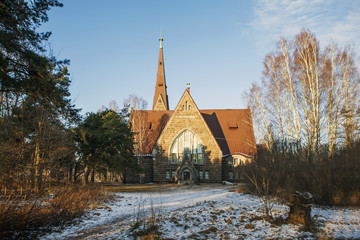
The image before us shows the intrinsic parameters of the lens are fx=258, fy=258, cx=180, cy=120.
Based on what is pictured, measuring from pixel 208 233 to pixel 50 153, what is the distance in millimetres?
6276

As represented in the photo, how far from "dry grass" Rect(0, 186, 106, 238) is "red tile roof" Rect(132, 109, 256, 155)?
2285cm

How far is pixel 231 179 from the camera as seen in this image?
30.1m

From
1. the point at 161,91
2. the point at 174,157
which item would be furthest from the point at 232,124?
the point at 161,91

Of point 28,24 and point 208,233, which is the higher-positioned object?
point 28,24

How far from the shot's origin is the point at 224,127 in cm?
3394

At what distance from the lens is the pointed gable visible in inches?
1185

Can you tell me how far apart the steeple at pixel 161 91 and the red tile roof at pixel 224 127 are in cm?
1124

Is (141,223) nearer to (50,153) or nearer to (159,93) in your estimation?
(50,153)

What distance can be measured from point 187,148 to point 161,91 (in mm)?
20695

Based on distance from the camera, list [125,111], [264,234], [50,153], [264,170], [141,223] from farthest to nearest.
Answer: [125,111] < [264,170] < [50,153] < [141,223] < [264,234]

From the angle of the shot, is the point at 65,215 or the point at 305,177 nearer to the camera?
the point at 65,215

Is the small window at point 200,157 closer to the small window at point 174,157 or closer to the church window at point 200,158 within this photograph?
the church window at point 200,158

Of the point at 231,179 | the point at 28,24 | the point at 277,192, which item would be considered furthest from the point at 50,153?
the point at 231,179

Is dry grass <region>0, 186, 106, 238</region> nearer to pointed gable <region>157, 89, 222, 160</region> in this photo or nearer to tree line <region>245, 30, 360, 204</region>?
tree line <region>245, 30, 360, 204</region>
